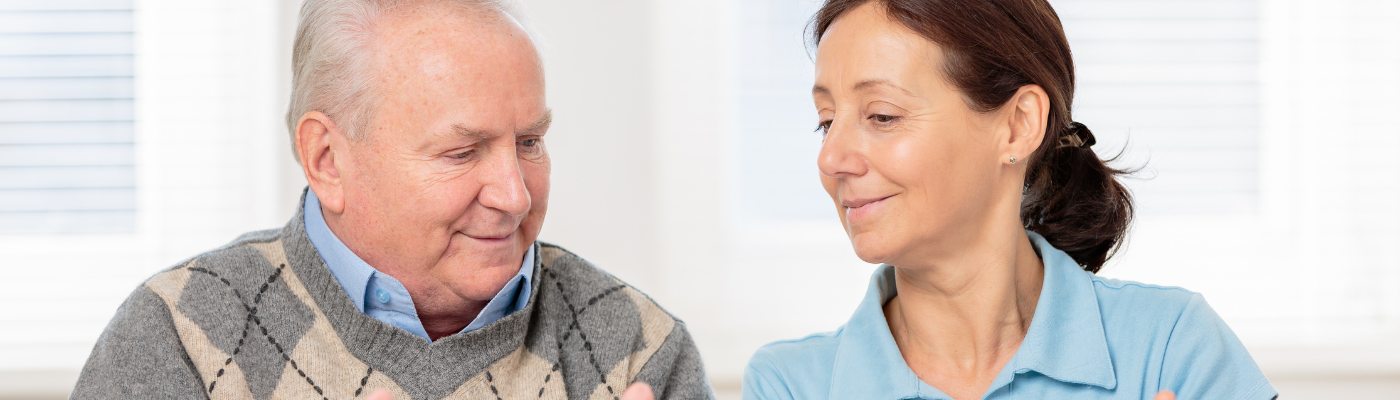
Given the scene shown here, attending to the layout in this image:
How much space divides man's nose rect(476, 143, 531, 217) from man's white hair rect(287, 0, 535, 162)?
18 cm

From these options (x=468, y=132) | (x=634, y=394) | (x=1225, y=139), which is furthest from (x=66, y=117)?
(x=1225, y=139)

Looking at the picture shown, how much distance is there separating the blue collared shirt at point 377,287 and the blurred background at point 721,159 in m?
1.00

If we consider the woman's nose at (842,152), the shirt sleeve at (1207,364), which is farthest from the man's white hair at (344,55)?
the shirt sleeve at (1207,364)

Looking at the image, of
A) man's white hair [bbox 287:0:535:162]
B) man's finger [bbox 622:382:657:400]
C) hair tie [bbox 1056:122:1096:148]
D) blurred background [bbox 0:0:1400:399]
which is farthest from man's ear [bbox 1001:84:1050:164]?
blurred background [bbox 0:0:1400:399]

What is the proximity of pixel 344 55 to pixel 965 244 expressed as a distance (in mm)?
887

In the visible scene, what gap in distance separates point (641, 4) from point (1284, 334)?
1.83 meters

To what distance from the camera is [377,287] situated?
56.7 inches

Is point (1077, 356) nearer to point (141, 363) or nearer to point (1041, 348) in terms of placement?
point (1041, 348)

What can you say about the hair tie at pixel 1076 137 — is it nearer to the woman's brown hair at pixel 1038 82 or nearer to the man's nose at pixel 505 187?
the woman's brown hair at pixel 1038 82

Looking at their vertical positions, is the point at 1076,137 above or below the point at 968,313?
above

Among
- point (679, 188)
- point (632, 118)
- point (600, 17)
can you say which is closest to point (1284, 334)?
point (679, 188)

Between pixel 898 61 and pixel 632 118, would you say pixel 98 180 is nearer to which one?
pixel 632 118

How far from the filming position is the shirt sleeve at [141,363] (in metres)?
1.28

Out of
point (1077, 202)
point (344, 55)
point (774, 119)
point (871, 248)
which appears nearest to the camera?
point (871, 248)
